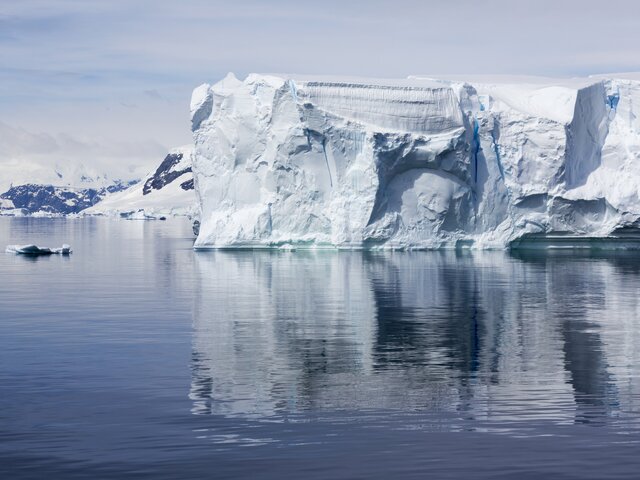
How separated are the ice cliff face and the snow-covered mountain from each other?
8706 centimetres

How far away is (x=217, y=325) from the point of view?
18.3 m

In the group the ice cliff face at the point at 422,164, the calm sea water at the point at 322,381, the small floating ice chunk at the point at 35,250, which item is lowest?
the calm sea water at the point at 322,381

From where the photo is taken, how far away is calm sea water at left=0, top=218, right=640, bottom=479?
29.9ft

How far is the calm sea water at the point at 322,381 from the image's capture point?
29.9 feet

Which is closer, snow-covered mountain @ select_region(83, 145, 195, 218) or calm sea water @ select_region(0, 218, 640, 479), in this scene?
calm sea water @ select_region(0, 218, 640, 479)

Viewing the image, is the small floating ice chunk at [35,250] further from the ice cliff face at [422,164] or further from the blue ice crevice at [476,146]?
the blue ice crevice at [476,146]

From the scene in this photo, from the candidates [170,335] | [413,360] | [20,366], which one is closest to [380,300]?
[170,335]

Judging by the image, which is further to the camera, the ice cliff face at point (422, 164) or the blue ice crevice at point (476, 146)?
the blue ice crevice at point (476, 146)

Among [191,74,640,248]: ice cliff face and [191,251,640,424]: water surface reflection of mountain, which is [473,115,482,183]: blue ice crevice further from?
[191,251,640,424]: water surface reflection of mountain

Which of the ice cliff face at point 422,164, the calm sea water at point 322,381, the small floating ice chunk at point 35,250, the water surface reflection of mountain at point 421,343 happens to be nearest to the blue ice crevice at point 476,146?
the ice cliff face at point 422,164

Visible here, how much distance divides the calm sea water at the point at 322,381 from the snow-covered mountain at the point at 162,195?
104316mm

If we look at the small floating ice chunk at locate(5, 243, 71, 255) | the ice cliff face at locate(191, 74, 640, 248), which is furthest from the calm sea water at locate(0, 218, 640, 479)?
the small floating ice chunk at locate(5, 243, 71, 255)

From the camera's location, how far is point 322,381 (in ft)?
41.4

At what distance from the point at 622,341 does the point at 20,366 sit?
907 centimetres
